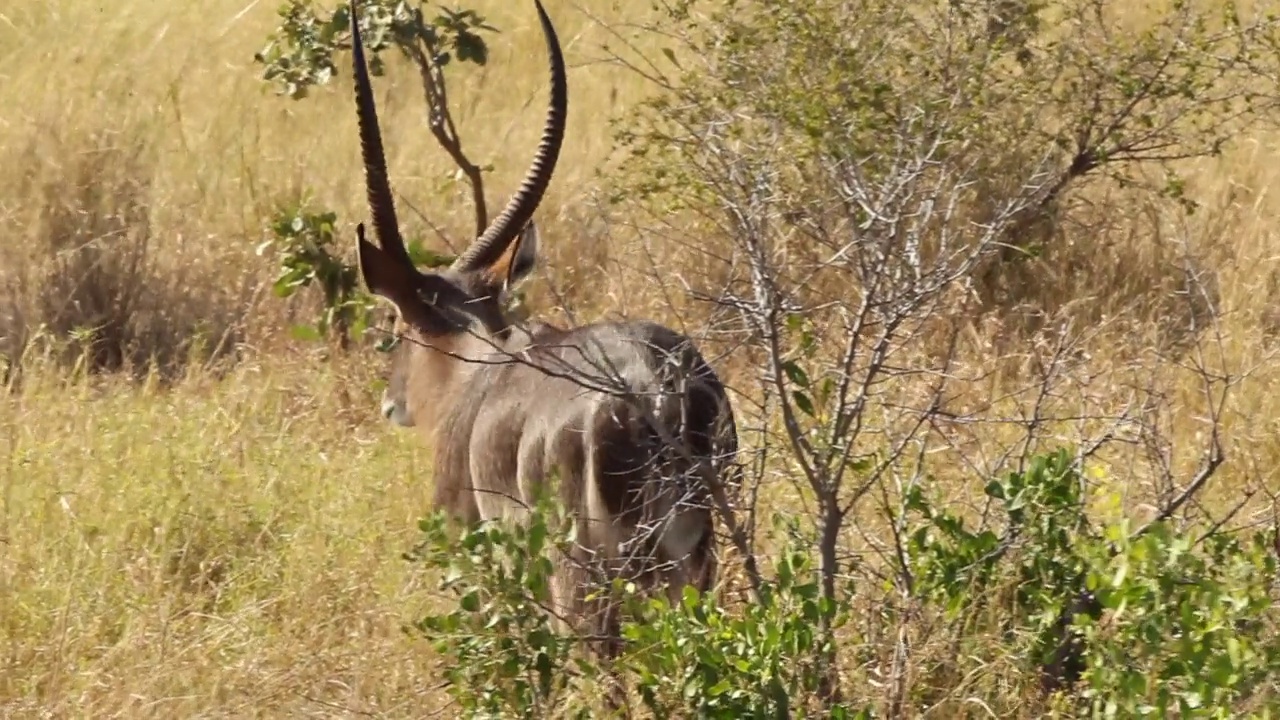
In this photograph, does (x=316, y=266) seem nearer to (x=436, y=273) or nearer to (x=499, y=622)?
(x=436, y=273)

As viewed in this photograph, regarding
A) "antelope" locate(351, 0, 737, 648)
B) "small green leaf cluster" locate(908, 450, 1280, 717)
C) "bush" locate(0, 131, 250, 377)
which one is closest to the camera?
"small green leaf cluster" locate(908, 450, 1280, 717)

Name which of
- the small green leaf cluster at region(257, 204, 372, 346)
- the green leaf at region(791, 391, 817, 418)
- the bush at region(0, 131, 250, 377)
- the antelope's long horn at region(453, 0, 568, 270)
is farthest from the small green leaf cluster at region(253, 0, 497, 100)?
the green leaf at region(791, 391, 817, 418)

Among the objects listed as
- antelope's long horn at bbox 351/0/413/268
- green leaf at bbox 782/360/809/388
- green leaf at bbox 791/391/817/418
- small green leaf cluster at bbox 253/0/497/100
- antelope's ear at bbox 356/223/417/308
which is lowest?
antelope's ear at bbox 356/223/417/308

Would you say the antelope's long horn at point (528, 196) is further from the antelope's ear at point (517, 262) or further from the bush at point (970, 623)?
the bush at point (970, 623)

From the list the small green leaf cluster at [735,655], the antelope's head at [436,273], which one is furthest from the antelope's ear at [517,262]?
the small green leaf cluster at [735,655]

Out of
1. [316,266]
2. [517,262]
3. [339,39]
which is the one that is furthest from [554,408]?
[339,39]

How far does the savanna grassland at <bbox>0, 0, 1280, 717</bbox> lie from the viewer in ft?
14.4

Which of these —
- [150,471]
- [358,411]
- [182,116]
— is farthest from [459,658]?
[182,116]

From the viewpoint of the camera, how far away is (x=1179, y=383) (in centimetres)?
609

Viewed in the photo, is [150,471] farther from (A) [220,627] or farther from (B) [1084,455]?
(B) [1084,455]

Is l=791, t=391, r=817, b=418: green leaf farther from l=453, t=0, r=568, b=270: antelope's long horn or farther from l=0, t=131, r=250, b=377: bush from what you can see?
l=0, t=131, r=250, b=377: bush

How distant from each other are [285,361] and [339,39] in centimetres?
123

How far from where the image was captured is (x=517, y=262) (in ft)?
18.1

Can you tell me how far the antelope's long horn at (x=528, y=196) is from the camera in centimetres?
558
